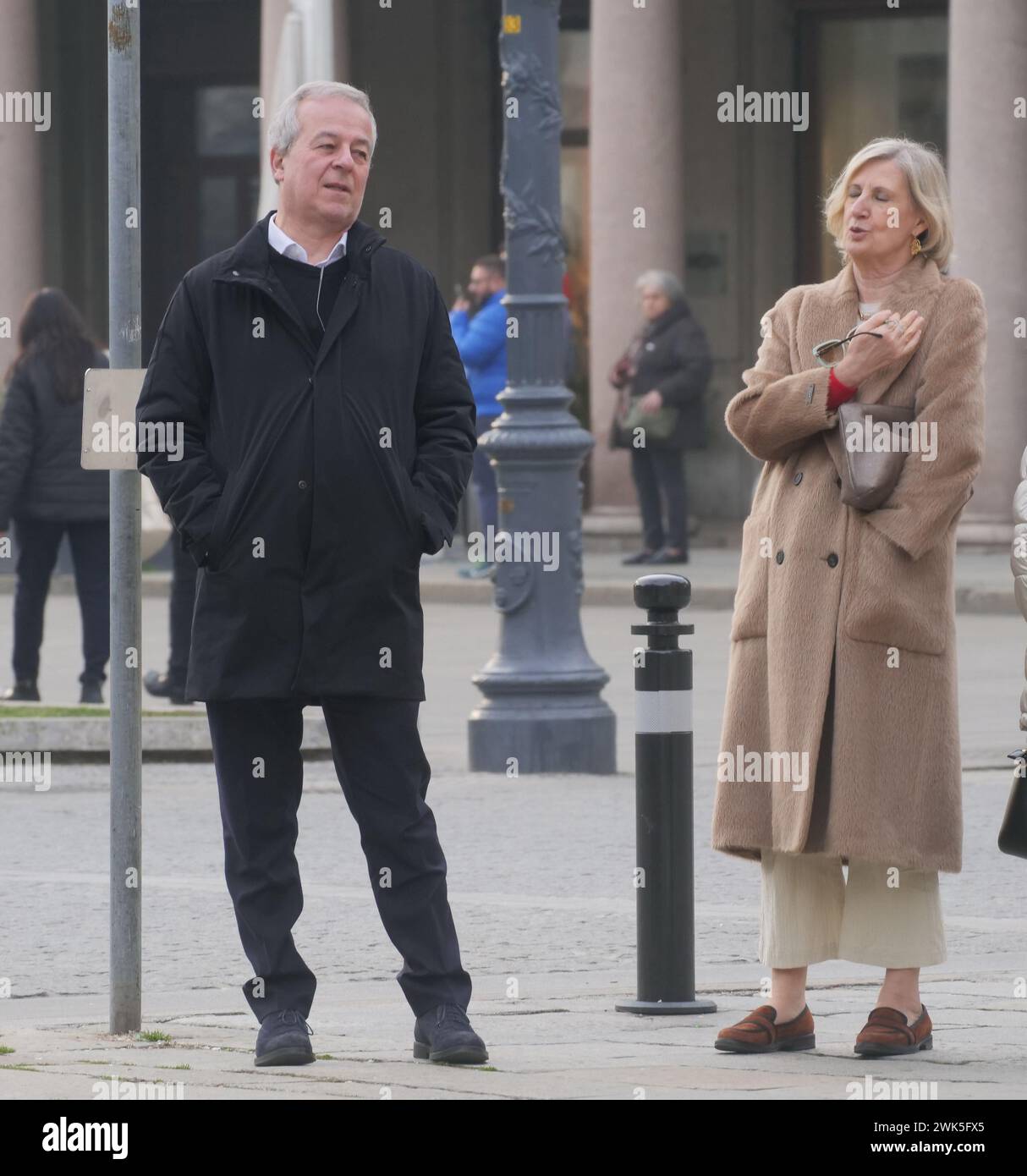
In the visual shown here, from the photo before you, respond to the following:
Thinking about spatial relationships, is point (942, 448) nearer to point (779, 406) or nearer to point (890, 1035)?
point (779, 406)

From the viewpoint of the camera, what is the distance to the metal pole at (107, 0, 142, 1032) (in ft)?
19.6

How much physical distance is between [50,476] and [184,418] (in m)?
7.20

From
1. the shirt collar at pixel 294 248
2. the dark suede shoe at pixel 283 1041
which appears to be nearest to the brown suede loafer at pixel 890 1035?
the dark suede shoe at pixel 283 1041

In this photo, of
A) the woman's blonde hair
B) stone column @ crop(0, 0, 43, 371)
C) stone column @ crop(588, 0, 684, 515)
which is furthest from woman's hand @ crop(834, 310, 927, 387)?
stone column @ crop(0, 0, 43, 371)

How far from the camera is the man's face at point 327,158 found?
5.60 meters

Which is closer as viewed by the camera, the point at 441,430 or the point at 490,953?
the point at 441,430

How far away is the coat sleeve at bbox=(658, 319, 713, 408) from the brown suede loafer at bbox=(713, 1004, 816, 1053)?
13488 mm

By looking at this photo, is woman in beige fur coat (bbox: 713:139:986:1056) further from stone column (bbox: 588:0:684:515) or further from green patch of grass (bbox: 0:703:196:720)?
stone column (bbox: 588:0:684:515)

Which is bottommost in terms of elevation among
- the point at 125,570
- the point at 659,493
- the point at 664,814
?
the point at 664,814

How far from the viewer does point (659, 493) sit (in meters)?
19.3

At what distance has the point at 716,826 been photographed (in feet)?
19.3

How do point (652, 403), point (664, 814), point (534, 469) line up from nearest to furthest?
point (664, 814), point (534, 469), point (652, 403)

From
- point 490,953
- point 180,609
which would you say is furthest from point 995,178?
point 490,953
